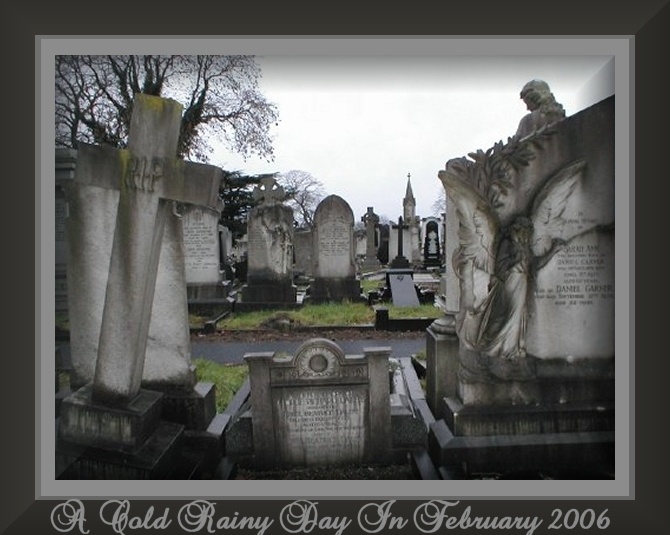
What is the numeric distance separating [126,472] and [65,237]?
1.79 metres

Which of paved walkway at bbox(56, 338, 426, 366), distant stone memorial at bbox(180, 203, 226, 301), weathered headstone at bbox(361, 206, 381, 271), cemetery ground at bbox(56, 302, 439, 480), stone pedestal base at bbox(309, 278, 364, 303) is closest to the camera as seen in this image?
cemetery ground at bbox(56, 302, 439, 480)

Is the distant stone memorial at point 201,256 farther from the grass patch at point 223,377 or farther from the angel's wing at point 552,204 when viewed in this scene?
the angel's wing at point 552,204

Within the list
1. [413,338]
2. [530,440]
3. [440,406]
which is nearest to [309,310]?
[413,338]

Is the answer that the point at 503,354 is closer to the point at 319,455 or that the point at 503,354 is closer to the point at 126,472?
the point at 319,455

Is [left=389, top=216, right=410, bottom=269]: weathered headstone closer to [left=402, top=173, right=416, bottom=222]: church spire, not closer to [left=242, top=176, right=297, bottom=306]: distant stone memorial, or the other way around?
[left=242, top=176, right=297, bottom=306]: distant stone memorial

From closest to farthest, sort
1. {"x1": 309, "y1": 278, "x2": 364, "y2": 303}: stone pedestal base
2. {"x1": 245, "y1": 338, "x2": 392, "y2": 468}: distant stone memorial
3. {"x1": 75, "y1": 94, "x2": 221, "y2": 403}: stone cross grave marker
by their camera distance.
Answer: {"x1": 75, "y1": 94, "x2": 221, "y2": 403}: stone cross grave marker → {"x1": 245, "y1": 338, "x2": 392, "y2": 468}: distant stone memorial → {"x1": 309, "y1": 278, "x2": 364, "y2": 303}: stone pedestal base

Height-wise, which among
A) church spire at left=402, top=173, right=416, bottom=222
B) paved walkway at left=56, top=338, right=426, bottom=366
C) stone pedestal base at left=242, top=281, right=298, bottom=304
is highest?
church spire at left=402, top=173, right=416, bottom=222

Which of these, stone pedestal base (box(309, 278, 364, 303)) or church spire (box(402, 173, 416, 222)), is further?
church spire (box(402, 173, 416, 222))

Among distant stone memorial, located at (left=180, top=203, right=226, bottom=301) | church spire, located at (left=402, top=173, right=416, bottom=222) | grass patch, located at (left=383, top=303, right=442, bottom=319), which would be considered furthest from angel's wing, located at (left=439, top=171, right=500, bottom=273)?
church spire, located at (left=402, top=173, right=416, bottom=222)

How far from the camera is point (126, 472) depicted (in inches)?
112

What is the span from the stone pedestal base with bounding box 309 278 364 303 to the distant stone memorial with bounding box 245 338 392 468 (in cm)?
866

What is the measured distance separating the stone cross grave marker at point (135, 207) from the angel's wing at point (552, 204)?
8.41 feet

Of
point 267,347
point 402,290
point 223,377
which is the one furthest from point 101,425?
point 402,290

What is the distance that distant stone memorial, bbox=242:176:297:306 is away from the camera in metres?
11.5
